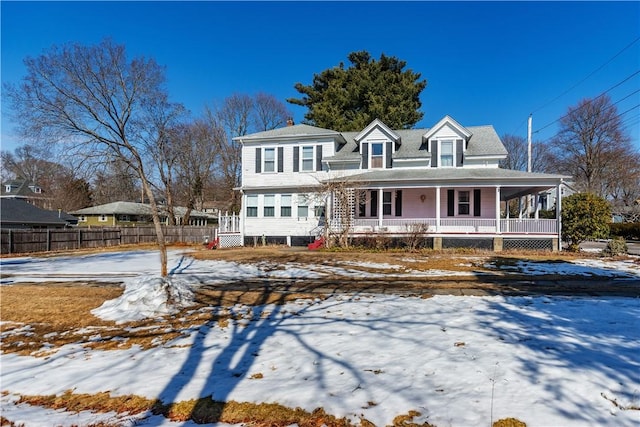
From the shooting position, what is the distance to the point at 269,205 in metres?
22.5

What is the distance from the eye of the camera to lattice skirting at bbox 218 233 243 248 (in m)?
22.3

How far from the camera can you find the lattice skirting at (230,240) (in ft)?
73.2

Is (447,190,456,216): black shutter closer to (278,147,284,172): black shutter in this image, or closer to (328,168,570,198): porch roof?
(328,168,570,198): porch roof

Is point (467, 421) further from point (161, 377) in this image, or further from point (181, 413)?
point (161, 377)

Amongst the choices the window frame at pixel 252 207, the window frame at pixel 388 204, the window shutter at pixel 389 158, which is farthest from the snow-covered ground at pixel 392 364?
the window frame at pixel 252 207

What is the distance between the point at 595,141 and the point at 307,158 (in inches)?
1396

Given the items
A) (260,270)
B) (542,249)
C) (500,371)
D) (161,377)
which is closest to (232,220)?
(260,270)

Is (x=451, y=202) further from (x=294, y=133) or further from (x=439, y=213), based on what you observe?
(x=294, y=133)

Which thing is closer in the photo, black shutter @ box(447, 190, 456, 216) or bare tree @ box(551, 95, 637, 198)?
black shutter @ box(447, 190, 456, 216)

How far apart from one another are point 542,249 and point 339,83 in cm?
2364

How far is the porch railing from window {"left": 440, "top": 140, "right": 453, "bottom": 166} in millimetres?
3586

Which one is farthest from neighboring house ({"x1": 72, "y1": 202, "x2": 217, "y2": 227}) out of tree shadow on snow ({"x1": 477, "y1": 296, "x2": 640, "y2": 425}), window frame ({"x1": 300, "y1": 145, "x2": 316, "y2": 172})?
tree shadow on snow ({"x1": 477, "y1": 296, "x2": 640, "y2": 425})

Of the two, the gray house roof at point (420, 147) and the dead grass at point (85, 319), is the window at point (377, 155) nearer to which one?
the gray house roof at point (420, 147)

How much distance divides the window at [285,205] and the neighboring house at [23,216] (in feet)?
74.6
